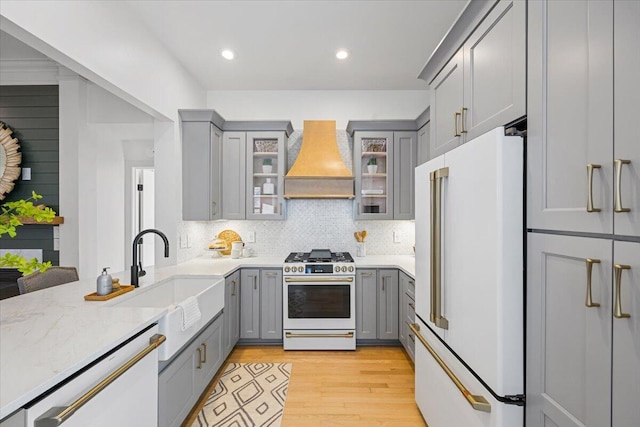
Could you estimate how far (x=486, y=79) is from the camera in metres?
1.44

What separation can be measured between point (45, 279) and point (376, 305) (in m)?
2.84

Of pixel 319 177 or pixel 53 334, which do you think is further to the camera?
pixel 319 177

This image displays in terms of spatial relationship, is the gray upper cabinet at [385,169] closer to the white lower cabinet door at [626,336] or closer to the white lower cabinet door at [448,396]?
the white lower cabinet door at [448,396]

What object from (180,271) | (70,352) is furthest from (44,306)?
(180,271)

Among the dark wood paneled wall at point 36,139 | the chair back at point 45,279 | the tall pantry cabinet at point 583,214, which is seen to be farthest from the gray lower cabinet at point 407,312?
the dark wood paneled wall at point 36,139

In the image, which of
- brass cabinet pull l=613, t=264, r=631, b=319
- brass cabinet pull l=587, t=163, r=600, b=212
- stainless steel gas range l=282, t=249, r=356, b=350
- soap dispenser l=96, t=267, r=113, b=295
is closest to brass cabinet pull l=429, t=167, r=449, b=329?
brass cabinet pull l=587, t=163, r=600, b=212

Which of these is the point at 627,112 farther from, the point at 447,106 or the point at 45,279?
the point at 45,279

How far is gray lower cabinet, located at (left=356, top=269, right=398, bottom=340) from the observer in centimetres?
339

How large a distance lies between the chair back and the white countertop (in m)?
0.34

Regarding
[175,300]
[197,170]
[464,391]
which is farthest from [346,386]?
[197,170]

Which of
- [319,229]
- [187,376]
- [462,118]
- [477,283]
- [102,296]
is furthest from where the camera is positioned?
[319,229]

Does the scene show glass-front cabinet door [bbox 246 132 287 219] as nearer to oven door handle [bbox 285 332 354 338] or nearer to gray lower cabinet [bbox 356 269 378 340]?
gray lower cabinet [bbox 356 269 378 340]

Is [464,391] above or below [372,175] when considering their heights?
below

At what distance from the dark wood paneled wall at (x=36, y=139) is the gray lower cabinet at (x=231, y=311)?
79.4 inches
